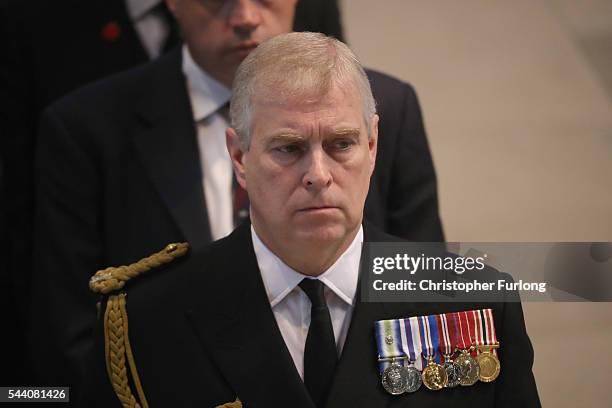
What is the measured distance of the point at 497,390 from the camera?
8.54 feet

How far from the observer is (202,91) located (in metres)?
3.21

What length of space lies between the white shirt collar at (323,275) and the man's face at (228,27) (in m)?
0.68

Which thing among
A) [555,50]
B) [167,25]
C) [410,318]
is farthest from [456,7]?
[410,318]

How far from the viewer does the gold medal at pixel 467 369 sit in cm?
257

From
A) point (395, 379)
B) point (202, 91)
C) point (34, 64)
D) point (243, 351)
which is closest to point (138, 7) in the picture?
point (34, 64)

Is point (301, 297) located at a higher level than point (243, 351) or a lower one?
higher

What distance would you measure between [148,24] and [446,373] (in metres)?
1.64

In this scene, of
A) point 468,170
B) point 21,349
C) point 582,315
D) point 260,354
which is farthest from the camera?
point 468,170

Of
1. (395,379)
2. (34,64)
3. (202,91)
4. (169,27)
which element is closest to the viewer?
(395,379)

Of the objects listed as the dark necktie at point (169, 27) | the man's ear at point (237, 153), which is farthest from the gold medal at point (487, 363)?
the dark necktie at point (169, 27)

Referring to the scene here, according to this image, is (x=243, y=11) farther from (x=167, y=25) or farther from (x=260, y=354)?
(x=260, y=354)

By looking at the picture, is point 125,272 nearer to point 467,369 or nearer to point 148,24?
point 467,369

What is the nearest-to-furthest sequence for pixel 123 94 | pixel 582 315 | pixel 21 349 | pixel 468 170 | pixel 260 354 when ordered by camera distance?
pixel 260 354 → pixel 582 315 → pixel 123 94 → pixel 21 349 → pixel 468 170

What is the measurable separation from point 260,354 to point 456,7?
191 centimetres
